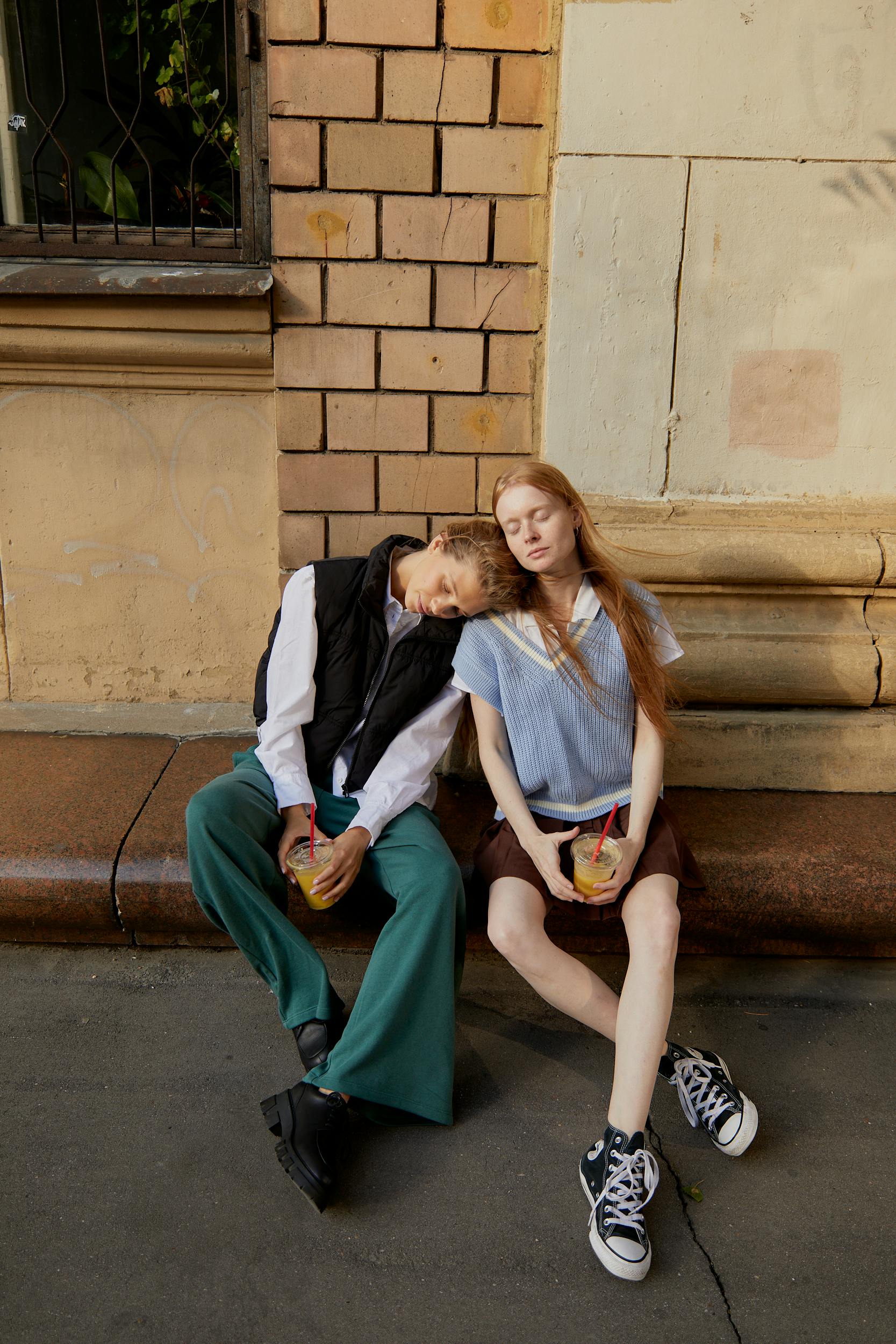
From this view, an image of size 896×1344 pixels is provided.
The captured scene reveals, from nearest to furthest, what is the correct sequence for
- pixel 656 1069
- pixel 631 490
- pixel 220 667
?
pixel 656 1069
pixel 631 490
pixel 220 667

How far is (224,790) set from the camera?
2.26m

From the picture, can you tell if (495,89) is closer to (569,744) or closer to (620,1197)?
(569,744)

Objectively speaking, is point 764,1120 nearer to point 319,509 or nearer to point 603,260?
point 319,509

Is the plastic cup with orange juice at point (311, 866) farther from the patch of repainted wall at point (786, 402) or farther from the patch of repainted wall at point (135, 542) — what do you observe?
the patch of repainted wall at point (786, 402)

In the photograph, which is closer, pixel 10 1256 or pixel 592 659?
pixel 10 1256

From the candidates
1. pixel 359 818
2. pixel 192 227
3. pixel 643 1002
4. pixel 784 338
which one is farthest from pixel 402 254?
pixel 643 1002

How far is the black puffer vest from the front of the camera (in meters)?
2.46

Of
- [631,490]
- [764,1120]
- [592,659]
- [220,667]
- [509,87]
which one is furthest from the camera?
[220,667]

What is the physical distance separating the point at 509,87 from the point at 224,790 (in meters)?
2.23

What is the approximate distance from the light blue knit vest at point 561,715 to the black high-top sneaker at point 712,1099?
583 millimetres

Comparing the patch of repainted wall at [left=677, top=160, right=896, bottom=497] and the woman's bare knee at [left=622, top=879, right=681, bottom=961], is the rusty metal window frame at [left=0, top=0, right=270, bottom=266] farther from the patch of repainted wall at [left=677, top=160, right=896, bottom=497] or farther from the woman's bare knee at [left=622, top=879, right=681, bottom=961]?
the woman's bare knee at [left=622, top=879, right=681, bottom=961]

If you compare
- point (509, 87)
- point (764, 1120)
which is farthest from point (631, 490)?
point (764, 1120)

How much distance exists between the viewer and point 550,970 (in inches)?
83.4

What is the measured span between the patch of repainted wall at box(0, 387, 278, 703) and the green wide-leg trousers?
1278 mm
